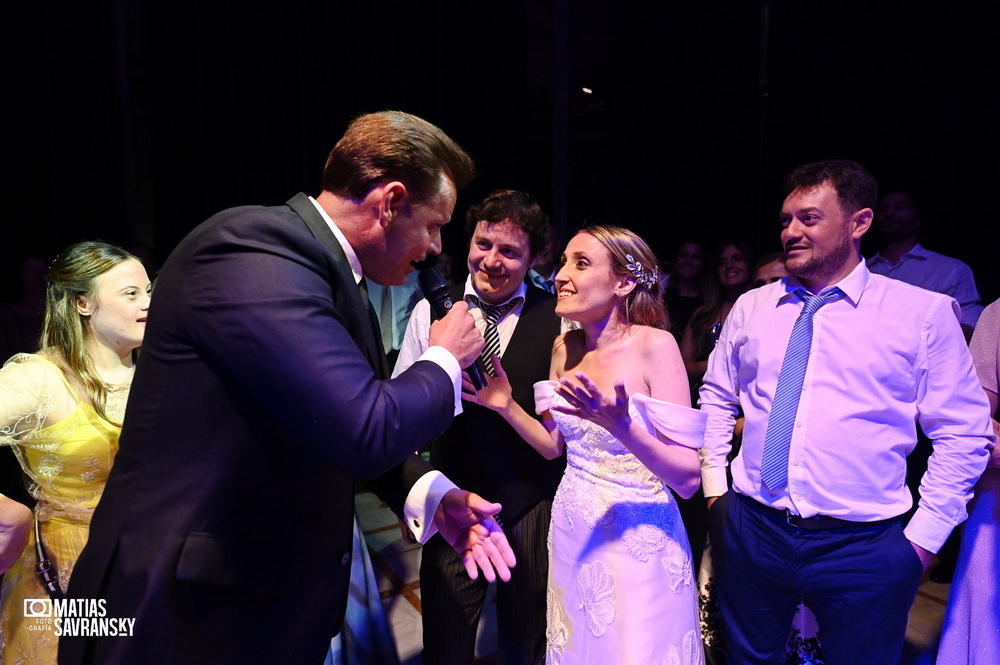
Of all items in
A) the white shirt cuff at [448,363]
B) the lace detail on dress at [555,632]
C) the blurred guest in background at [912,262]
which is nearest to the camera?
the white shirt cuff at [448,363]

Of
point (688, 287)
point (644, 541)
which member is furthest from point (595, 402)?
point (688, 287)

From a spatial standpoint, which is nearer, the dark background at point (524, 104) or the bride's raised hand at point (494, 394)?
the bride's raised hand at point (494, 394)

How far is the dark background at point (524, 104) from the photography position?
4445mm

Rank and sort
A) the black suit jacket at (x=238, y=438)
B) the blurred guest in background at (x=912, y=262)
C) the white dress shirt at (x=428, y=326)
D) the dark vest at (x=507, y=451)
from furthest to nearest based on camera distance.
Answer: the blurred guest in background at (x=912, y=262) < the white dress shirt at (x=428, y=326) < the dark vest at (x=507, y=451) < the black suit jacket at (x=238, y=438)

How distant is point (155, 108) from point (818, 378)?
5.38 metres

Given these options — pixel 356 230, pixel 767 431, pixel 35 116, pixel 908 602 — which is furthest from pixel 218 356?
pixel 35 116

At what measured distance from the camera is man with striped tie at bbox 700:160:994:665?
1.65 m

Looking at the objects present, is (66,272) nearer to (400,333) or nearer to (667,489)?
(667,489)

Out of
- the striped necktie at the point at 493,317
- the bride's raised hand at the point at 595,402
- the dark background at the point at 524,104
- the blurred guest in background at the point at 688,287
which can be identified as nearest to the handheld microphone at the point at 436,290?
the bride's raised hand at the point at 595,402

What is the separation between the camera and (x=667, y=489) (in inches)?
69.2

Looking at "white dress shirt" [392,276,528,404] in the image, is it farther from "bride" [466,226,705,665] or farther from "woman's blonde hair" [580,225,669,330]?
"woman's blonde hair" [580,225,669,330]

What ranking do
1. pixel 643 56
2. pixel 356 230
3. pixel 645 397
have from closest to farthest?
pixel 356 230
pixel 645 397
pixel 643 56

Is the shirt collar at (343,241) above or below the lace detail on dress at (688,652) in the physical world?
above

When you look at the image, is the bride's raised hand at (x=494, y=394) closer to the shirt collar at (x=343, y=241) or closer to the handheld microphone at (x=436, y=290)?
the handheld microphone at (x=436, y=290)
